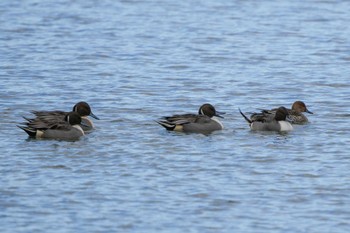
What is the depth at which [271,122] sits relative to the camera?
1733 centimetres

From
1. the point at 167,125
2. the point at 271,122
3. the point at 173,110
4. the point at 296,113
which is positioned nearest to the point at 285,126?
the point at 271,122

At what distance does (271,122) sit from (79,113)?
288 centimetres

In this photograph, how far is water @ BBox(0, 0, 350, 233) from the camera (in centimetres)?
1264

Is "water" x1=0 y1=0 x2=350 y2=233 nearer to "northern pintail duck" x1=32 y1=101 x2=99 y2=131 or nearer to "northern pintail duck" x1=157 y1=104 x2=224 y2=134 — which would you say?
"northern pintail duck" x1=157 y1=104 x2=224 y2=134

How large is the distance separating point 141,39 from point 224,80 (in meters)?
6.03

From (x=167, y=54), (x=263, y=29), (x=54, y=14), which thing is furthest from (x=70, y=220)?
(x=54, y=14)

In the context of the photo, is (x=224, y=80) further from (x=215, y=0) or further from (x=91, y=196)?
(x=215, y=0)

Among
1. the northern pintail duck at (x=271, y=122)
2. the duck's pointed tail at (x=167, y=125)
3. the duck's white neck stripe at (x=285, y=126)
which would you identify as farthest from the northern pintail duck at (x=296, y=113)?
the duck's pointed tail at (x=167, y=125)

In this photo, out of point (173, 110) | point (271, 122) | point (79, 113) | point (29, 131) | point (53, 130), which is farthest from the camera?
point (173, 110)

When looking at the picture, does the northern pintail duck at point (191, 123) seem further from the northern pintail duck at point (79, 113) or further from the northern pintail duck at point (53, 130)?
the northern pintail duck at point (53, 130)

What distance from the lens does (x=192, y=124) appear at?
17.1 meters

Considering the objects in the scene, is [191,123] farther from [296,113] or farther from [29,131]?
[29,131]

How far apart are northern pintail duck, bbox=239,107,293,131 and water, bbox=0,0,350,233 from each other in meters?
0.20

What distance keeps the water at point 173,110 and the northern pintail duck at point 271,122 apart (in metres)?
0.20
